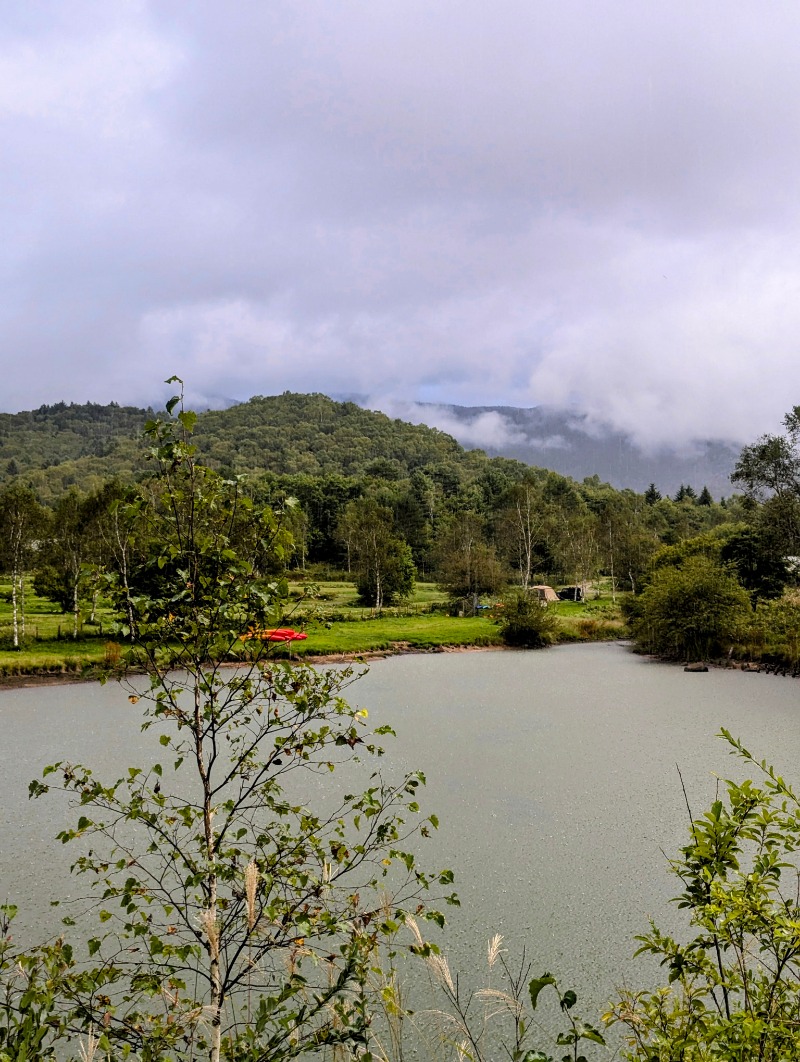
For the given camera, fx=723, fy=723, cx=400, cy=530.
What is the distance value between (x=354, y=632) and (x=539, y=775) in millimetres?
20731

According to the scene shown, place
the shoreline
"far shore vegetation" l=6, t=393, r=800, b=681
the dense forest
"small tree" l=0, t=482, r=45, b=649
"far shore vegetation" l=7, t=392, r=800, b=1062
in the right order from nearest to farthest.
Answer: "far shore vegetation" l=7, t=392, r=800, b=1062 < "far shore vegetation" l=6, t=393, r=800, b=681 < the shoreline < "small tree" l=0, t=482, r=45, b=649 < the dense forest

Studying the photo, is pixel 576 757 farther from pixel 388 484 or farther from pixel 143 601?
pixel 388 484

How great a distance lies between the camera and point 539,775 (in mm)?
11672

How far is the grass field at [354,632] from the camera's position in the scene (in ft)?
75.3

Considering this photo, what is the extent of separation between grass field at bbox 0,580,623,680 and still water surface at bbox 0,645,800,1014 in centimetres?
267

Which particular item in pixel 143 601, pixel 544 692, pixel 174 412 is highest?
pixel 174 412

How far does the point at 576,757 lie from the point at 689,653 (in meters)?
16.4

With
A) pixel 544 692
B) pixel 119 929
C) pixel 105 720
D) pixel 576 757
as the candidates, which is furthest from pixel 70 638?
pixel 119 929

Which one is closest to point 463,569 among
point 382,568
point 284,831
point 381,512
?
point 382,568

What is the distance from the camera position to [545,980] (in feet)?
7.63

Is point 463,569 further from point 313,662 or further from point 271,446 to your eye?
point 271,446

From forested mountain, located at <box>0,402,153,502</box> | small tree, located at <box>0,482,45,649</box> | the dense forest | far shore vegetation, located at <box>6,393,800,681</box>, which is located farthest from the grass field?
forested mountain, located at <box>0,402,153,502</box>

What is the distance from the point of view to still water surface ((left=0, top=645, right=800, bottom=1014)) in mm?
6641

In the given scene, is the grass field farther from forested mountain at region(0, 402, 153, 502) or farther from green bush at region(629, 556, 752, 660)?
forested mountain at region(0, 402, 153, 502)
